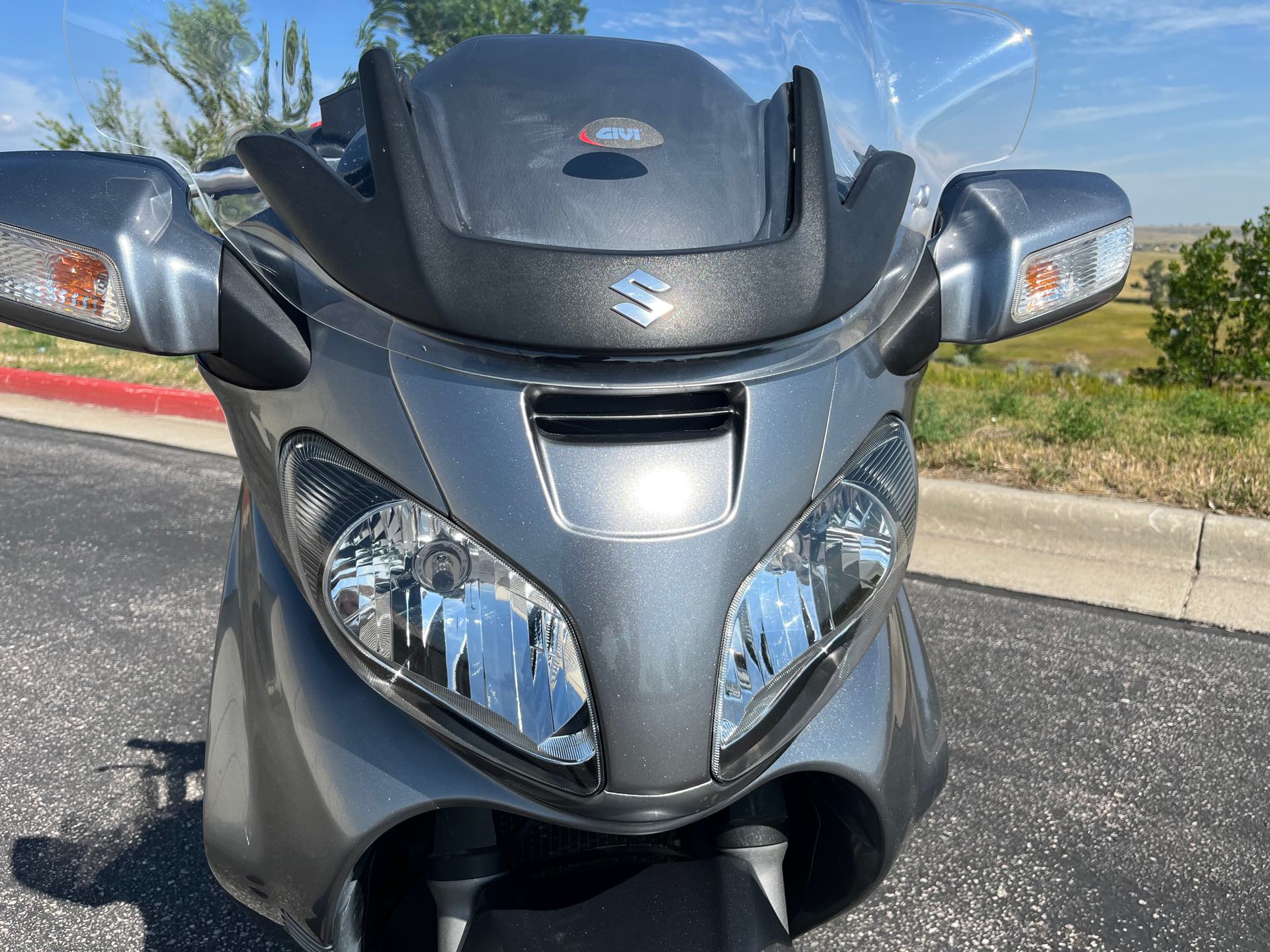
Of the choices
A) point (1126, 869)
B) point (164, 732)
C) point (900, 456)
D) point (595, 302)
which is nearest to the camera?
point (595, 302)

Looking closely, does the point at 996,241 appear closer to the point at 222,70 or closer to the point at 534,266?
the point at 534,266

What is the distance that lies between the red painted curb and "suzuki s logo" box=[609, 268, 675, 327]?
5.44 m

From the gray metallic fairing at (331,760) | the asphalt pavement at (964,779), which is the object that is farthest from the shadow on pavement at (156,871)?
the gray metallic fairing at (331,760)

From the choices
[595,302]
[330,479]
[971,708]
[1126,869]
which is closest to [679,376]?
[595,302]

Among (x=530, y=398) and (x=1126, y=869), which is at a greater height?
(x=530, y=398)

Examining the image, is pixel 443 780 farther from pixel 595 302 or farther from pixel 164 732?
pixel 164 732

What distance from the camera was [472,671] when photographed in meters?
1.09

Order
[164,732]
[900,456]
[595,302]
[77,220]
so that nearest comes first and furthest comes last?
[595,302]
[77,220]
[900,456]
[164,732]

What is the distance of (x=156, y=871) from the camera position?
225cm

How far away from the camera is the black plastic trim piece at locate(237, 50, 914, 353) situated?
3.50 ft

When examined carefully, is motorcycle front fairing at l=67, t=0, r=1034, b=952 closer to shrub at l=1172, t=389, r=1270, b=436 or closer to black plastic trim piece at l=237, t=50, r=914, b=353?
black plastic trim piece at l=237, t=50, r=914, b=353

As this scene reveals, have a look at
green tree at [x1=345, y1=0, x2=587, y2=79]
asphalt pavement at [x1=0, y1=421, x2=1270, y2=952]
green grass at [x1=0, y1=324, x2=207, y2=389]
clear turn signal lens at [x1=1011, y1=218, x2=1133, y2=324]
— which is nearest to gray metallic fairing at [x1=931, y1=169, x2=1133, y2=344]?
clear turn signal lens at [x1=1011, y1=218, x2=1133, y2=324]

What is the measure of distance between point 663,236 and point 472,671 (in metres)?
0.49

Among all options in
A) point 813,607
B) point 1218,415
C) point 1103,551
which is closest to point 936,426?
point 1103,551
